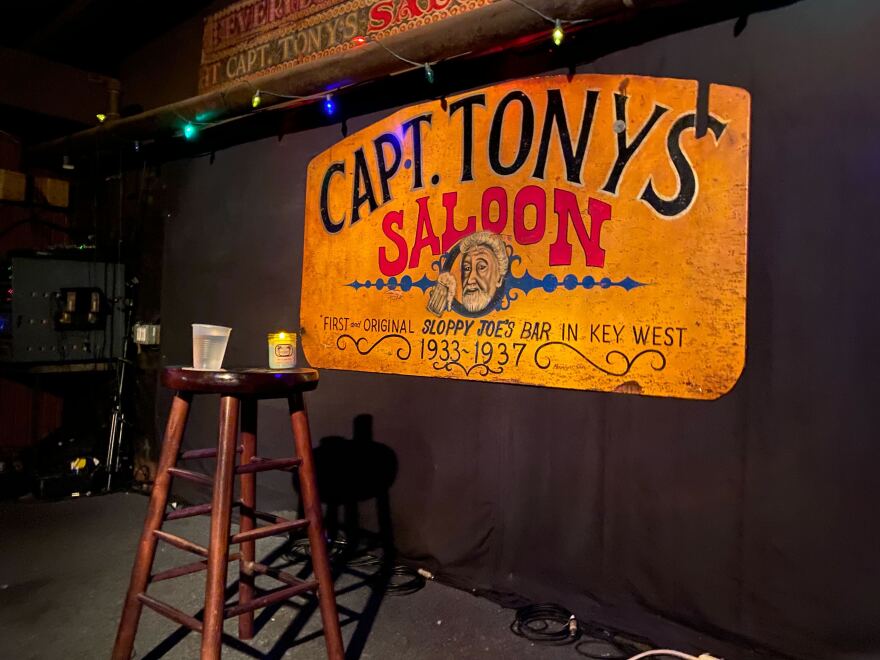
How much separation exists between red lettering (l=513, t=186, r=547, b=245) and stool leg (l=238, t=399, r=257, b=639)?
130 centimetres

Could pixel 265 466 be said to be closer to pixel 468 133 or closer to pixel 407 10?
pixel 468 133

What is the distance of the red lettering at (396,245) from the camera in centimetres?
296

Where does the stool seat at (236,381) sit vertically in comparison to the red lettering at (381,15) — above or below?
below

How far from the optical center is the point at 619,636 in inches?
90.9

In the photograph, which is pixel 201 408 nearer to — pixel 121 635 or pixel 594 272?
pixel 121 635

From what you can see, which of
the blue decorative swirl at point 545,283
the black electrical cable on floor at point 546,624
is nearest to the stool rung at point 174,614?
the black electrical cable on floor at point 546,624

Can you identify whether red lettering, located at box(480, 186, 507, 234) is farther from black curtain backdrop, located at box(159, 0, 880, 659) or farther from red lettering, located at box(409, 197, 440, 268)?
black curtain backdrop, located at box(159, 0, 880, 659)

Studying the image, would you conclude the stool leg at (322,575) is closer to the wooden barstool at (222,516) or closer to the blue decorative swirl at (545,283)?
the wooden barstool at (222,516)

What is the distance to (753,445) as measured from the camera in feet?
6.82

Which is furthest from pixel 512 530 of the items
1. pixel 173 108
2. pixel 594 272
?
pixel 173 108

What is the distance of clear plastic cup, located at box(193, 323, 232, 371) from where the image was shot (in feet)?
6.37

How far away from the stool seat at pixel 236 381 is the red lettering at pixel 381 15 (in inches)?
81.4

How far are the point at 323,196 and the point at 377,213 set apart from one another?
0.42m

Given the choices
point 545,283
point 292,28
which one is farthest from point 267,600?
point 292,28
